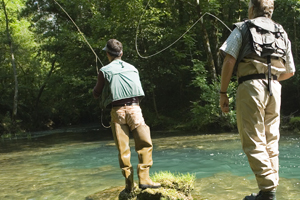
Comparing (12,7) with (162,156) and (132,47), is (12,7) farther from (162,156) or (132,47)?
(162,156)

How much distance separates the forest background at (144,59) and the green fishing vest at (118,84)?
10251mm

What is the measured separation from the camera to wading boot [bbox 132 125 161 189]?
397 centimetres

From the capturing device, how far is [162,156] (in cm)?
850

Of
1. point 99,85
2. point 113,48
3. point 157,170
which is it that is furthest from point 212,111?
point 99,85

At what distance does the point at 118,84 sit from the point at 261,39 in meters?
1.82

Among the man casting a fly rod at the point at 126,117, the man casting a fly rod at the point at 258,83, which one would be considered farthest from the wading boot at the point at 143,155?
the man casting a fly rod at the point at 258,83

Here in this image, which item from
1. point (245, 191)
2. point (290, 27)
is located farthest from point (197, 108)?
point (245, 191)

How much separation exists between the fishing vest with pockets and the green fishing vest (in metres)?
1.52

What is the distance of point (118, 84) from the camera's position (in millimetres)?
4051

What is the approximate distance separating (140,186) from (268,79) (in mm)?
Result: 1997

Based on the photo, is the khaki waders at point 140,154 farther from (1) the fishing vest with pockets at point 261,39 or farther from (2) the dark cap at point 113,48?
(1) the fishing vest with pockets at point 261,39

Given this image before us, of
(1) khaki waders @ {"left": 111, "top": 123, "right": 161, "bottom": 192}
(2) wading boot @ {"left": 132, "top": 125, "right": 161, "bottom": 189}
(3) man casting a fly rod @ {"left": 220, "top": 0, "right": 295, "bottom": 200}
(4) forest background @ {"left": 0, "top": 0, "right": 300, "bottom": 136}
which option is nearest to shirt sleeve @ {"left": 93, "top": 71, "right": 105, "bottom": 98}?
(1) khaki waders @ {"left": 111, "top": 123, "right": 161, "bottom": 192}

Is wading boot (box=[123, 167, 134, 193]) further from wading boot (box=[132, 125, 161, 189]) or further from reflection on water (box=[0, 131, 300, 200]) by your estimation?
reflection on water (box=[0, 131, 300, 200])

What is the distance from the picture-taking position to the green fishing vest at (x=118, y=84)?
13.2 feet
